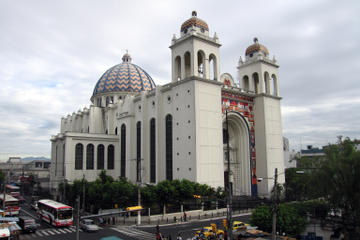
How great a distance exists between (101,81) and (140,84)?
31.2 feet

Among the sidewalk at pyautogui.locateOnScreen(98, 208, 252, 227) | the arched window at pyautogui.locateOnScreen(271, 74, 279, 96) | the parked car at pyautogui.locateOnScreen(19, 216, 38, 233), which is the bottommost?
the sidewalk at pyautogui.locateOnScreen(98, 208, 252, 227)

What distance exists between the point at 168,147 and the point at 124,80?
89.6 feet

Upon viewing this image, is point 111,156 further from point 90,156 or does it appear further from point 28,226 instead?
point 28,226

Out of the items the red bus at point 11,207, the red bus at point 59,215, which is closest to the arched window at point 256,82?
the red bus at point 59,215

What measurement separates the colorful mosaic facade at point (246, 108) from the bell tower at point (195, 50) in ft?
15.5

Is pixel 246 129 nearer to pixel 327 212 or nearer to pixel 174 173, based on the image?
pixel 174 173

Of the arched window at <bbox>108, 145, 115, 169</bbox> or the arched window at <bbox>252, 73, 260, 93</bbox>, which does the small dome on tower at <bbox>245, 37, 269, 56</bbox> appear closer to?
the arched window at <bbox>252, 73, 260, 93</bbox>

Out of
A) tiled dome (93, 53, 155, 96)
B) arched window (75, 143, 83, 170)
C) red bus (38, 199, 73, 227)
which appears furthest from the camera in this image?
tiled dome (93, 53, 155, 96)

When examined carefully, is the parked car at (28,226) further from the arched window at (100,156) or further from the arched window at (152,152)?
the arched window at (100,156)

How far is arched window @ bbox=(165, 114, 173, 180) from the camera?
43.3 meters

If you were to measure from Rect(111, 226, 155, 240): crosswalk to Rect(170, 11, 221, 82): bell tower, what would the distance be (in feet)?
70.6

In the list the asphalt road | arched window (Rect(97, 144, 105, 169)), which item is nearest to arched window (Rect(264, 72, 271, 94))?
the asphalt road

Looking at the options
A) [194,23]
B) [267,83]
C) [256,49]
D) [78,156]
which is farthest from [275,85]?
[78,156]

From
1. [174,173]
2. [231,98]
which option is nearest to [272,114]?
[231,98]
